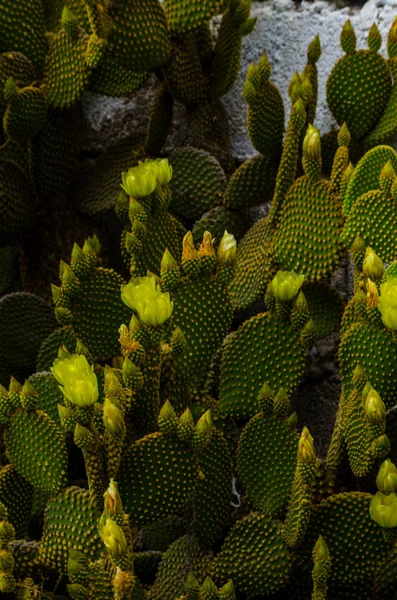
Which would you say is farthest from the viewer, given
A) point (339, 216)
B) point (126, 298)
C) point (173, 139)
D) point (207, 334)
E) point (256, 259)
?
point (173, 139)

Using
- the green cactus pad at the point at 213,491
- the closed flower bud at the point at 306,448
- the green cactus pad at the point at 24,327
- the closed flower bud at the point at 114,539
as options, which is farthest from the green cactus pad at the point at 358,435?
the green cactus pad at the point at 24,327

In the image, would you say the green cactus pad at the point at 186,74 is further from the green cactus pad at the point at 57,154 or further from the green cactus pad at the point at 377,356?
the green cactus pad at the point at 377,356

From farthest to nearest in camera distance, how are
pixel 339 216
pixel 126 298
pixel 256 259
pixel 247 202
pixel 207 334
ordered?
1. pixel 247 202
2. pixel 256 259
3. pixel 339 216
4. pixel 207 334
5. pixel 126 298

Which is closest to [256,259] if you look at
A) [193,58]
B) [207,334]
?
[207,334]

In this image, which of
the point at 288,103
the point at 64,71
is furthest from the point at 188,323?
the point at 288,103

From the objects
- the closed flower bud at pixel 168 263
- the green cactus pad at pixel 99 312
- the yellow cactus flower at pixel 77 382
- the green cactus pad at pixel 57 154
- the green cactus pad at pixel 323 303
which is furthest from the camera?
the green cactus pad at pixel 57 154

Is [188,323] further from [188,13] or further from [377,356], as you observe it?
[188,13]

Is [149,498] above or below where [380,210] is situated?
below

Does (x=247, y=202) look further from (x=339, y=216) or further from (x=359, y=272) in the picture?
(x=359, y=272)
